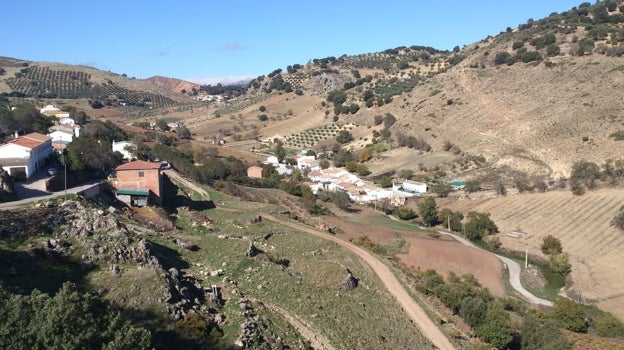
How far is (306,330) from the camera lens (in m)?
20.2

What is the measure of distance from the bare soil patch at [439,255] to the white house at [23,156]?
22.3 m

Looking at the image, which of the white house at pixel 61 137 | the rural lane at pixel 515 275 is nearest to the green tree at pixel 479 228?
the rural lane at pixel 515 275

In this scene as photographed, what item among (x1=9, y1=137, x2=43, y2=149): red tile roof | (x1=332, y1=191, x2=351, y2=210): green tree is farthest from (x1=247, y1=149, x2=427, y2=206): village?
(x1=9, y1=137, x2=43, y2=149): red tile roof

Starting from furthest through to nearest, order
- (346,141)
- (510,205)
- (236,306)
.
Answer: (346,141) → (510,205) → (236,306)

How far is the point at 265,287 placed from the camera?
23.1 m

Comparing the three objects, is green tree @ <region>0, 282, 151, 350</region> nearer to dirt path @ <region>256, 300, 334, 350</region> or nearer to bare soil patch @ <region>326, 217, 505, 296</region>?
dirt path @ <region>256, 300, 334, 350</region>

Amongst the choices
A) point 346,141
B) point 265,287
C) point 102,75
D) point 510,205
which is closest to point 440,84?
point 346,141

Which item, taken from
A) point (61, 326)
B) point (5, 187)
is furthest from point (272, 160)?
point (61, 326)

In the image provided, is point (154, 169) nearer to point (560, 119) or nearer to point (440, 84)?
point (560, 119)

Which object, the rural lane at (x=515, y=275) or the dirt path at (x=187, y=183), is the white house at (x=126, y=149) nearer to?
the dirt path at (x=187, y=183)

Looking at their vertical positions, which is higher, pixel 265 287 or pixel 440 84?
pixel 440 84

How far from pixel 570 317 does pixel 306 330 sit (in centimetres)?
1783

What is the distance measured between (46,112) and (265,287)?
59.8m

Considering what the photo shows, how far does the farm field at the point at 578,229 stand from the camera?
119 ft
